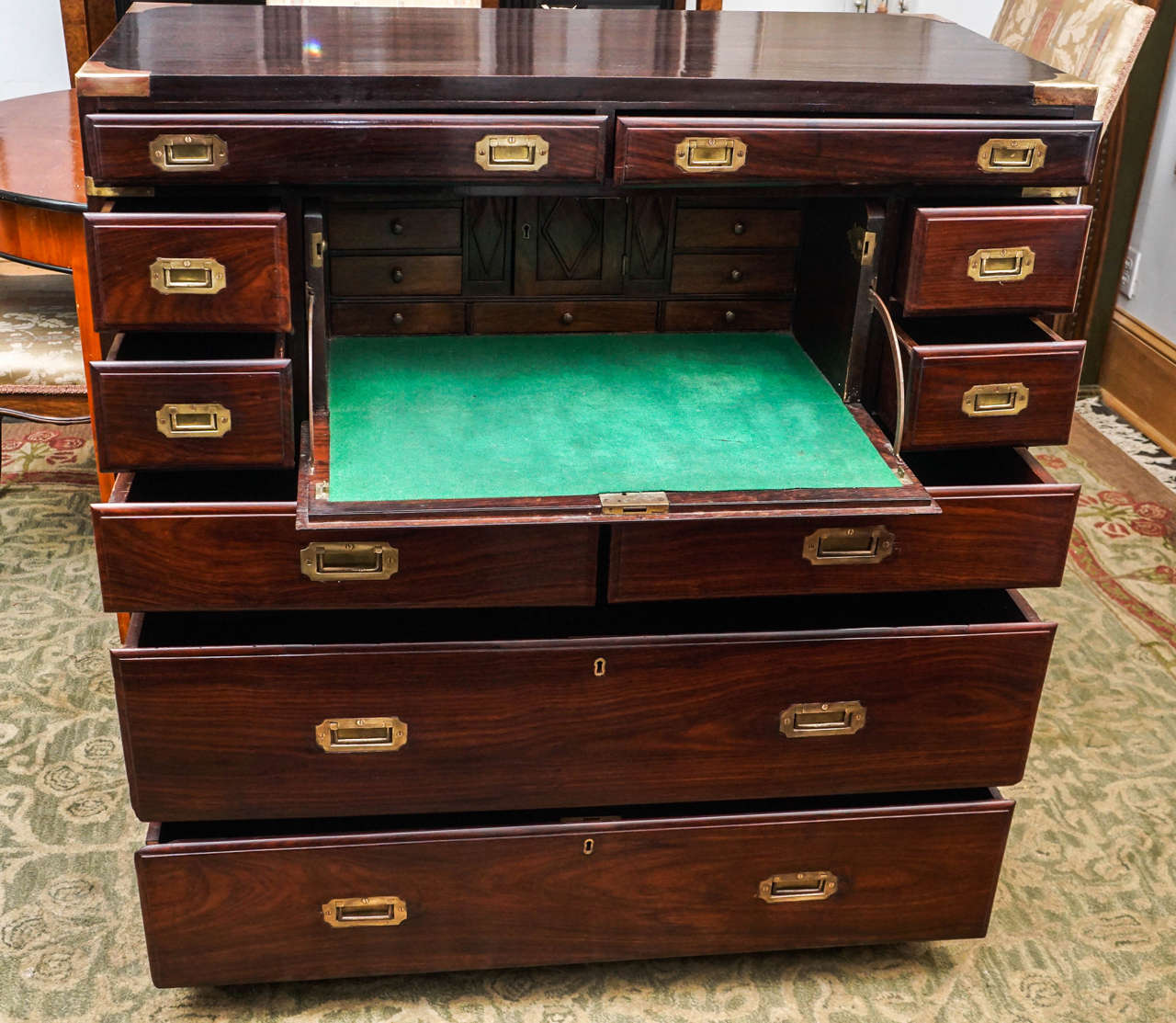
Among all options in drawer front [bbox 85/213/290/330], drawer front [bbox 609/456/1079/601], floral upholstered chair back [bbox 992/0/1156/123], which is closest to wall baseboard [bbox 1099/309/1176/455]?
floral upholstered chair back [bbox 992/0/1156/123]

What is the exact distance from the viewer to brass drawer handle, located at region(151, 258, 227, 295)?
1.47 meters

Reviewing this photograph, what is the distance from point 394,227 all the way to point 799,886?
1.02 m

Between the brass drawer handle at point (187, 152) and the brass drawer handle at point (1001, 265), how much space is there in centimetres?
86

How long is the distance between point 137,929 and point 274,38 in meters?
1.21

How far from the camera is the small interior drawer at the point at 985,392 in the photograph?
5.38 feet

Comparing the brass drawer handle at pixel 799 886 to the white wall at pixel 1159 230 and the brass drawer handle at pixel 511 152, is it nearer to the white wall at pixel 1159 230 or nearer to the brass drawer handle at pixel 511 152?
the brass drawer handle at pixel 511 152

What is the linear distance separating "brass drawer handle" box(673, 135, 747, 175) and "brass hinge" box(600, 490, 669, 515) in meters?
0.37

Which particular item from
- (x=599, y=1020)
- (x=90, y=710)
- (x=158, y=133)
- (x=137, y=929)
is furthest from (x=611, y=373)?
(x=90, y=710)

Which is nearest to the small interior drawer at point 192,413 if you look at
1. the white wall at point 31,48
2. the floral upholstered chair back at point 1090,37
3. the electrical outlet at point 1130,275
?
the floral upholstered chair back at point 1090,37

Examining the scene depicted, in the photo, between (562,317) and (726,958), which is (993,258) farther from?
(726,958)

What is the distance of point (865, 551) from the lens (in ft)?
5.41

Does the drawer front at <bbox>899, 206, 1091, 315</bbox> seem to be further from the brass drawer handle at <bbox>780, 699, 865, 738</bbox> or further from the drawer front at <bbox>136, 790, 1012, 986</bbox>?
the drawer front at <bbox>136, 790, 1012, 986</bbox>

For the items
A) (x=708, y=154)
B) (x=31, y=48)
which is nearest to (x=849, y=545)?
(x=708, y=154)

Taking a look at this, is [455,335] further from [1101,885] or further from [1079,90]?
[1101,885]
